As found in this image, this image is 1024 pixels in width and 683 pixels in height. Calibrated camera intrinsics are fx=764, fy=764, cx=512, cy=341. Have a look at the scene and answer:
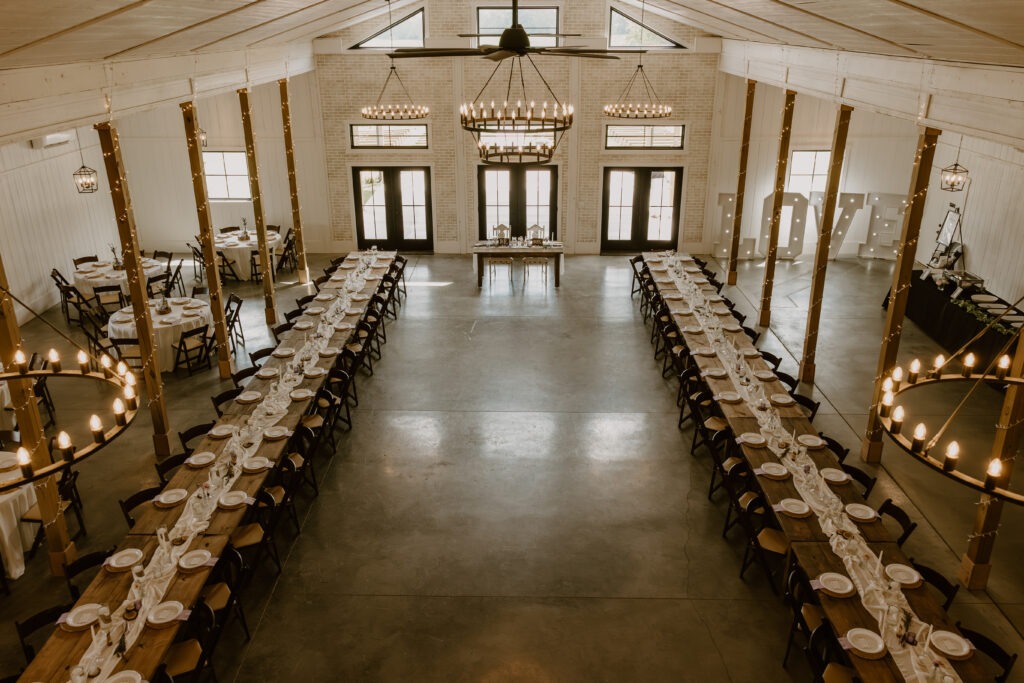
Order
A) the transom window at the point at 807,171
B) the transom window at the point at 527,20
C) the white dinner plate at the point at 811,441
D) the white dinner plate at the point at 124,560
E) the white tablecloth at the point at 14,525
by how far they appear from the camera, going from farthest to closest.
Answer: the transom window at the point at 807,171 < the transom window at the point at 527,20 < the white dinner plate at the point at 811,441 < the white tablecloth at the point at 14,525 < the white dinner plate at the point at 124,560

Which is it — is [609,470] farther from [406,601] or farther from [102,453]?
[102,453]

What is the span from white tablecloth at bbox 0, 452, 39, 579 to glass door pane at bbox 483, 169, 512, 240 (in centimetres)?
1266

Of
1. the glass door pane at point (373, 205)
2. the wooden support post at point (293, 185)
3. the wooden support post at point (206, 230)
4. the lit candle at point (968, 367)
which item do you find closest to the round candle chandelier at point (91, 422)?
the lit candle at point (968, 367)

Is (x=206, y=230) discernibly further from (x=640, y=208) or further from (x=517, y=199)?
(x=640, y=208)

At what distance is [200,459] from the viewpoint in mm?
8195

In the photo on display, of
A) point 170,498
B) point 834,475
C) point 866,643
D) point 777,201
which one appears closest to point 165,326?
point 170,498

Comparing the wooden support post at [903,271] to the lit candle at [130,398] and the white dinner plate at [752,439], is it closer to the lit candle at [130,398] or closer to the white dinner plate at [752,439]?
the white dinner plate at [752,439]

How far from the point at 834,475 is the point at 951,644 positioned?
2.39 meters

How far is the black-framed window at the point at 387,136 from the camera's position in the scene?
61.6 ft

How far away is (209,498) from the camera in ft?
24.7

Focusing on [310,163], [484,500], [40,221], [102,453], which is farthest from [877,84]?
[40,221]

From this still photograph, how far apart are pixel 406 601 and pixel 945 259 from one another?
13.7 meters

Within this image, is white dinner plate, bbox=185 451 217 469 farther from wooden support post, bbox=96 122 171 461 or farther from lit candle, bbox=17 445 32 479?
lit candle, bbox=17 445 32 479

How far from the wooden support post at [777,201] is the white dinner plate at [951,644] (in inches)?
352
